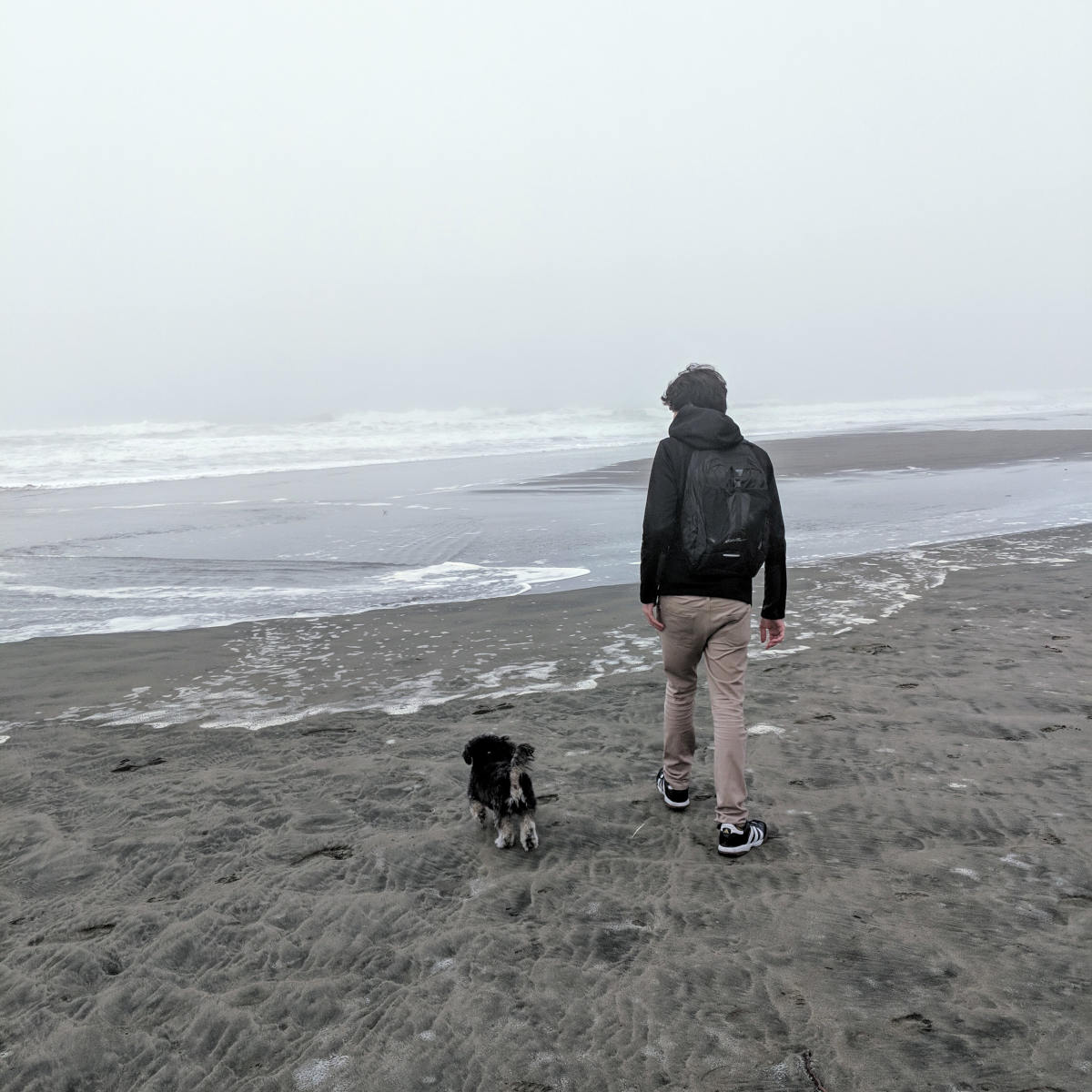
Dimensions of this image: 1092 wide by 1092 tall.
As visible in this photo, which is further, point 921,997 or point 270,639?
point 270,639

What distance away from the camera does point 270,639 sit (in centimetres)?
725

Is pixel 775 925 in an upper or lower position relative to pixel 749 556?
lower

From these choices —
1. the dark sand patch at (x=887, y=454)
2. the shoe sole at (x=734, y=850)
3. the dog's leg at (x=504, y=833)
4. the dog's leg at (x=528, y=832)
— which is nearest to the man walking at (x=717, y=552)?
the shoe sole at (x=734, y=850)

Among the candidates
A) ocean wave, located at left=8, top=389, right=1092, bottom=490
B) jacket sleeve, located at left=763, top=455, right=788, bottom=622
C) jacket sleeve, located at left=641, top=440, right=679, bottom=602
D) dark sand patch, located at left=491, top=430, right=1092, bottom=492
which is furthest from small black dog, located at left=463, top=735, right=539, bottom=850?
ocean wave, located at left=8, top=389, right=1092, bottom=490

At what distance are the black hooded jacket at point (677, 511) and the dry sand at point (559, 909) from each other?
113cm

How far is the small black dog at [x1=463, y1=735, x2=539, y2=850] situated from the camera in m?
3.54

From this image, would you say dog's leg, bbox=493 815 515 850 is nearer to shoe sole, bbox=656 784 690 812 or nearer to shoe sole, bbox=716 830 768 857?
shoe sole, bbox=656 784 690 812

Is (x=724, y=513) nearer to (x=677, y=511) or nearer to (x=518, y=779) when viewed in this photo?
(x=677, y=511)

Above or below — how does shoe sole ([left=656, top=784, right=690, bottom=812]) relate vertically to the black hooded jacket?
below

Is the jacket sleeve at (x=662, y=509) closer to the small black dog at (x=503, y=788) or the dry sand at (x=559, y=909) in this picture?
the small black dog at (x=503, y=788)

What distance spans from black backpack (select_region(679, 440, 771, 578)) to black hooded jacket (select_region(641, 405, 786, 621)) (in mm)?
31

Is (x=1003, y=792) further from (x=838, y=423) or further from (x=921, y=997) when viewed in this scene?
(x=838, y=423)

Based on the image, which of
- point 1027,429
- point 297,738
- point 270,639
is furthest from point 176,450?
point 1027,429

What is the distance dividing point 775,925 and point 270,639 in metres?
5.35
